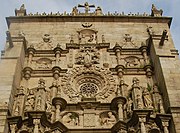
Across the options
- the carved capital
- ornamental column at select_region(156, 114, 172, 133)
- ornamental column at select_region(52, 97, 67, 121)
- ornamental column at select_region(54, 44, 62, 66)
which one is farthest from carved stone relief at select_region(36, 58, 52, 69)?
ornamental column at select_region(156, 114, 172, 133)

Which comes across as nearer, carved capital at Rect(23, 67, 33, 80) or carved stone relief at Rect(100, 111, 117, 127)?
carved stone relief at Rect(100, 111, 117, 127)

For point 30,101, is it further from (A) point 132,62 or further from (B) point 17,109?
(A) point 132,62

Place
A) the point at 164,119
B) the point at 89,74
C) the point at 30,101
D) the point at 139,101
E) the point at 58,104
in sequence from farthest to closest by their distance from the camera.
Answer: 1. the point at 89,74
2. the point at 30,101
3. the point at 58,104
4. the point at 139,101
5. the point at 164,119

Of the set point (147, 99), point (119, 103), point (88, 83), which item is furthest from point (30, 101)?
point (147, 99)

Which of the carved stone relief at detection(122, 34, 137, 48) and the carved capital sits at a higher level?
the carved stone relief at detection(122, 34, 137, 48)

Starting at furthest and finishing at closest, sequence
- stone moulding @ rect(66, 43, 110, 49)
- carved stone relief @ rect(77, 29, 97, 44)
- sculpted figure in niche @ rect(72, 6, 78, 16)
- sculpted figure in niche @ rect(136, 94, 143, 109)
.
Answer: sculpted figure in niche @ rect(72, 6, 78, 16) < carved stone relief @ rect(77, 29, 97, 44) < stone moulding @ rect(66, 43, 110, 49) < sculpted figure in niche @ rect(136, 94, 143, 109)

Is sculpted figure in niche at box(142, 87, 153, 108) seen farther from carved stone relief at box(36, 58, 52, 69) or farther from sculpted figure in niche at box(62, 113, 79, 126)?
carved stone relief at box(36, 58, 52, 69)

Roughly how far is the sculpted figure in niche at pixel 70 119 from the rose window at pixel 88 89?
1077mm

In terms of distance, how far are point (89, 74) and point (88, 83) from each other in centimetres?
42

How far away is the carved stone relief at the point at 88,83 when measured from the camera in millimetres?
14746

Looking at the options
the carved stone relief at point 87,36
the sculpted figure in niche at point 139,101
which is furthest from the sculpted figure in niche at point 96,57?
the sculpted figure in niche at point 139,101

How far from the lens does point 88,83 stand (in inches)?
606

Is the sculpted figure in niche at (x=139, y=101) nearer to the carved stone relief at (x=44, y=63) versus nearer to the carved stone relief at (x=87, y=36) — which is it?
the carved stone relief at (x=44, y=63)

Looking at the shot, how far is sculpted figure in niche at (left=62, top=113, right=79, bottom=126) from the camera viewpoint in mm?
13781
